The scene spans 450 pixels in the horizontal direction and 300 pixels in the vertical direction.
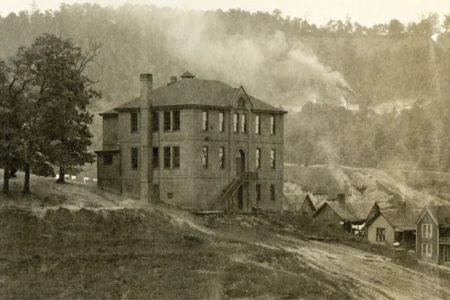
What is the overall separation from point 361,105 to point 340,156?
3647 centimetres

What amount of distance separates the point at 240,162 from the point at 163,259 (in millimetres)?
19739

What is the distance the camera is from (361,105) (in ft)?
555

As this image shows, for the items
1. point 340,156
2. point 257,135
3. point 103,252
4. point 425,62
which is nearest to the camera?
point 103,252

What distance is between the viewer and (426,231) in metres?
73.9

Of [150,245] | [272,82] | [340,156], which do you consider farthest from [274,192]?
[272,82]

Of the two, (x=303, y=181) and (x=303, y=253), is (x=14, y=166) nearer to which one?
(x=303, y=253)

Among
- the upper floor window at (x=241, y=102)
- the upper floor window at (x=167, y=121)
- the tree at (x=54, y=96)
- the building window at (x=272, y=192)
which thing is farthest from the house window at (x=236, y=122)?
the tree at (x=54, y=96)

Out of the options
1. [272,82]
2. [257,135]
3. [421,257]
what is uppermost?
[272,82]

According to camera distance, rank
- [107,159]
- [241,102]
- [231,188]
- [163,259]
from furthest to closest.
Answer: [107,159], [241,102], [231,188], [163,259]

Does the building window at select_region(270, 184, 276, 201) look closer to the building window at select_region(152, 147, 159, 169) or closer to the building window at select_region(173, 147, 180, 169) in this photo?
the building window at select_region(173, 147, 180, 169)

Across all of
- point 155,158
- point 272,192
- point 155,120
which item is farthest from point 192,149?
point 272,192

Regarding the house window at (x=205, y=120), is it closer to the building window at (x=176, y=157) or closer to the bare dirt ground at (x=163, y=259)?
the building window at (x=176, y=157)

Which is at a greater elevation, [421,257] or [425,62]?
[425,62]

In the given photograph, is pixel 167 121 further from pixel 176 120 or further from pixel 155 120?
pixel 155 120
